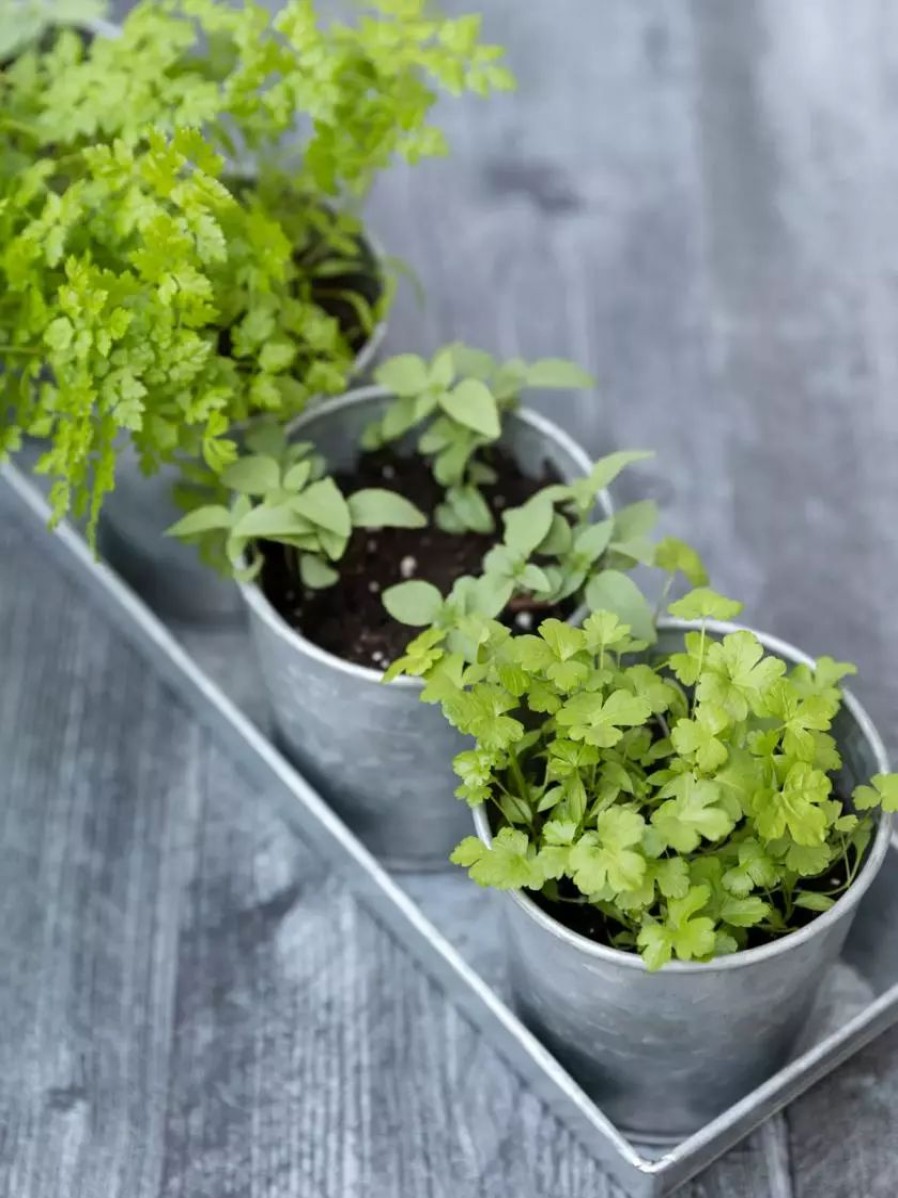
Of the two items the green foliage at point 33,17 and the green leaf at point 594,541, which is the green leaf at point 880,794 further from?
the green foliage at point 33,17

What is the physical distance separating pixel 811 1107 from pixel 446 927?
0.29 meters

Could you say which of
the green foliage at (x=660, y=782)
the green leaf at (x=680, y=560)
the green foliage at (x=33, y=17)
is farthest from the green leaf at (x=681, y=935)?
the green foliage at (x=33, y=17)

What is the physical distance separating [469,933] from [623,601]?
31cm

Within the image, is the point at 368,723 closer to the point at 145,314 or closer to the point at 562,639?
the point at 562,639

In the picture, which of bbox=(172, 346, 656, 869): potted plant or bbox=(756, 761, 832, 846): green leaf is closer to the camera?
bbox=(756, 761, 832, 846): green leaf

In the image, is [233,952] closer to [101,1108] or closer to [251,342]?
[101,1108]

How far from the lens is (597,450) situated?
152cm

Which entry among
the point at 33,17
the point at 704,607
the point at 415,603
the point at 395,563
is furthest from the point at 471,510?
the point at 33,17

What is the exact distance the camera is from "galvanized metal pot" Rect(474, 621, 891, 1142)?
997 mm

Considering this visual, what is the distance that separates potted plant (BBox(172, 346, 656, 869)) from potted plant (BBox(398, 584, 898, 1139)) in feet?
0.27

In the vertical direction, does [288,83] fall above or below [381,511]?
above

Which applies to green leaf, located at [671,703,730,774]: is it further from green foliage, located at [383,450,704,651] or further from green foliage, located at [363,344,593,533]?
green foliage, located at [363,344,593,533]

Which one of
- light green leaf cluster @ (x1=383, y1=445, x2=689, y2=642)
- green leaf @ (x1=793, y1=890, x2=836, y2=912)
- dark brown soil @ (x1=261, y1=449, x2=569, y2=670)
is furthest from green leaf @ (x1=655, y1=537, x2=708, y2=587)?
green leaf @ (x1=793, y1=890, x2=836, y2=912)

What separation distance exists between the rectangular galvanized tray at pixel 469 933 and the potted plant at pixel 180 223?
14 cm
